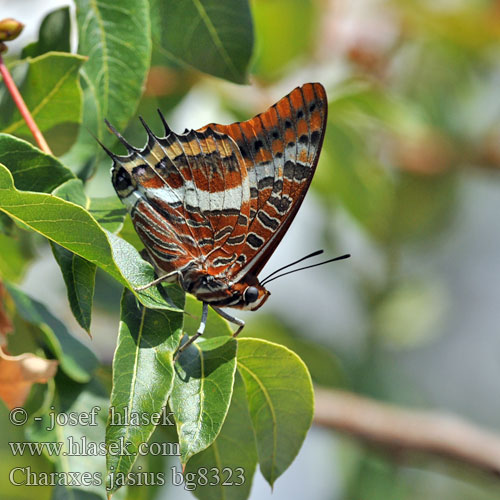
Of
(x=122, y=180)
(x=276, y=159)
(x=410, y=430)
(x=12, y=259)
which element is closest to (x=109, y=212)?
(x=122, y=180)

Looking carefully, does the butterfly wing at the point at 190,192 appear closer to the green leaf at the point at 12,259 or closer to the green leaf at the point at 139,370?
the green leaf at the point at 139,370

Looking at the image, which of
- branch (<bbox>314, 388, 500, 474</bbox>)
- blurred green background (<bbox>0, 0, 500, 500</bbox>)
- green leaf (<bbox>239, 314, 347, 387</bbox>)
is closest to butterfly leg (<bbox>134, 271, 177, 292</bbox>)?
blurred green background (<bbox>0, 0, 500, 500</bbox>)

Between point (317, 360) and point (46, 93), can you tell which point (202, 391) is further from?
point (317, 360)

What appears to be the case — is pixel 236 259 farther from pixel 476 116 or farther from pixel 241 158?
pixel 476 116

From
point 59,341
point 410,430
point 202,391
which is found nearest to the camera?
point 202,391

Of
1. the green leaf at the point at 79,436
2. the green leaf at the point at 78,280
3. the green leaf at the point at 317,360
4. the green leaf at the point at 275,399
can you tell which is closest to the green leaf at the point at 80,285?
the green leaf at the point at 78,280
